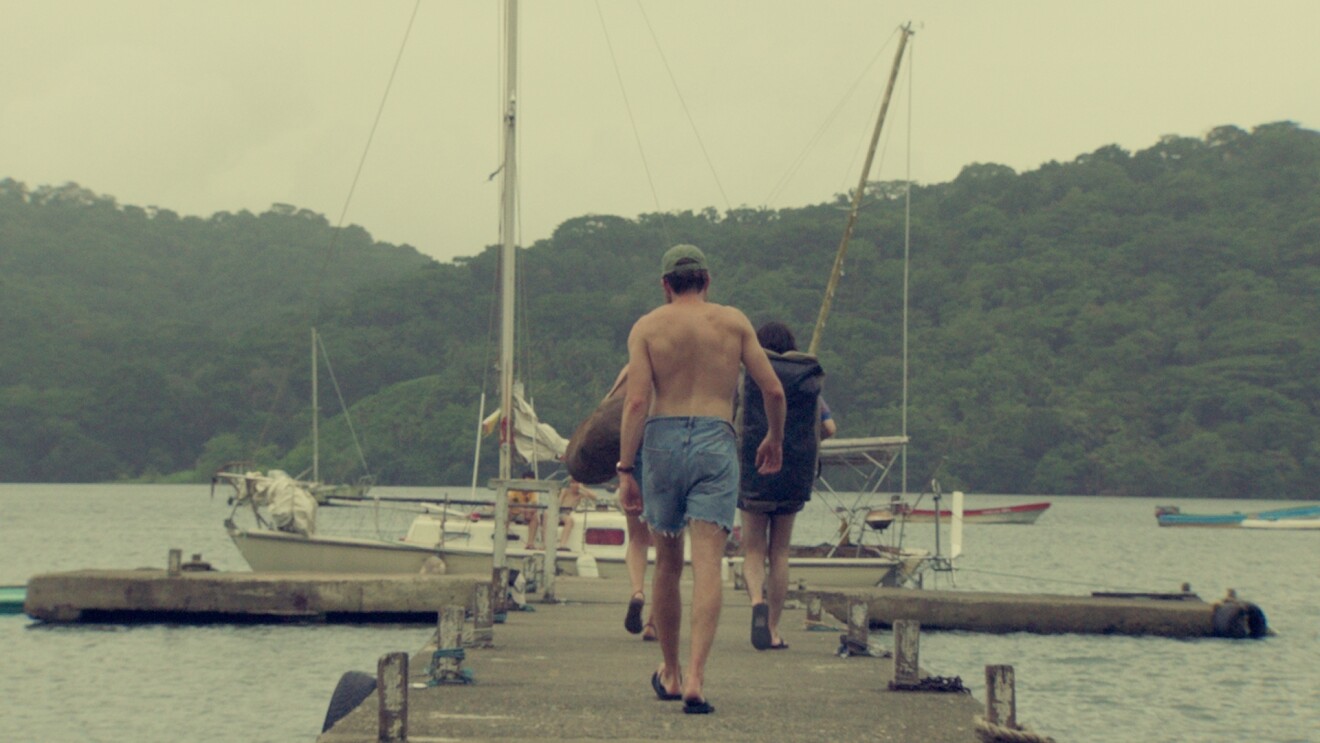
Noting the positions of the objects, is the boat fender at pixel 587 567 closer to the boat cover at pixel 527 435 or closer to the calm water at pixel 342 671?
the boat cover at pixel 527 435

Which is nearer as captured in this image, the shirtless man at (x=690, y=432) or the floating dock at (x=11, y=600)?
the shirtless man at (x=690, y=432)

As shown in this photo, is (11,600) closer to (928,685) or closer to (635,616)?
(635,616)

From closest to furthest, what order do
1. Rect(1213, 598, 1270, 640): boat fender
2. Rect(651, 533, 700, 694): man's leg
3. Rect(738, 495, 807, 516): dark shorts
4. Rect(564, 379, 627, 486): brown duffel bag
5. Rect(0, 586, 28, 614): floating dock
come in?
Rect(651, 533, 700, 694): man's leg < Rect(738, 495, 807, 516): dark shorts < Rect(564, 379, 627, 486): brown duffel bag < Rect(1213, 598, 1270, 640): boat fender < Rect(0, 586, 28, 614): floating dock

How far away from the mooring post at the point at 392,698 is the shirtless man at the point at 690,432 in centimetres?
132

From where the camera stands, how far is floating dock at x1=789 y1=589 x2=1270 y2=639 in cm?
2211

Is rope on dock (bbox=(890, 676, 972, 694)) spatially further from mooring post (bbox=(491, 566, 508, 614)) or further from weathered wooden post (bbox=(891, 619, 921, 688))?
mooring post (bbox=(491, 566, 508, 614))

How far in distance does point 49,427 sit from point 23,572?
294ft

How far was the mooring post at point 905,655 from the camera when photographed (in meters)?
8.50

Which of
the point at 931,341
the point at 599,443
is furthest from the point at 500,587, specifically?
the point at 931,341

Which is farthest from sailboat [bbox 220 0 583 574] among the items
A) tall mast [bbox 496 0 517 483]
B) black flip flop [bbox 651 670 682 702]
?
black flip flop [bbox 651 670 682 702]

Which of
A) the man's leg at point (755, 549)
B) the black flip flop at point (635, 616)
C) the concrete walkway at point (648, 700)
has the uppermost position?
the man's leg at point (755, 549)

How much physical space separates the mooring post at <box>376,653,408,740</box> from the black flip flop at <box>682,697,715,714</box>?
1388mm

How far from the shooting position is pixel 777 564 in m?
10.5

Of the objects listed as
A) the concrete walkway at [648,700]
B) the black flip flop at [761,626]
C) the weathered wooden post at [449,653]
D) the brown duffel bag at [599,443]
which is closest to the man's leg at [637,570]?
the concrete walkway at [648,700]
